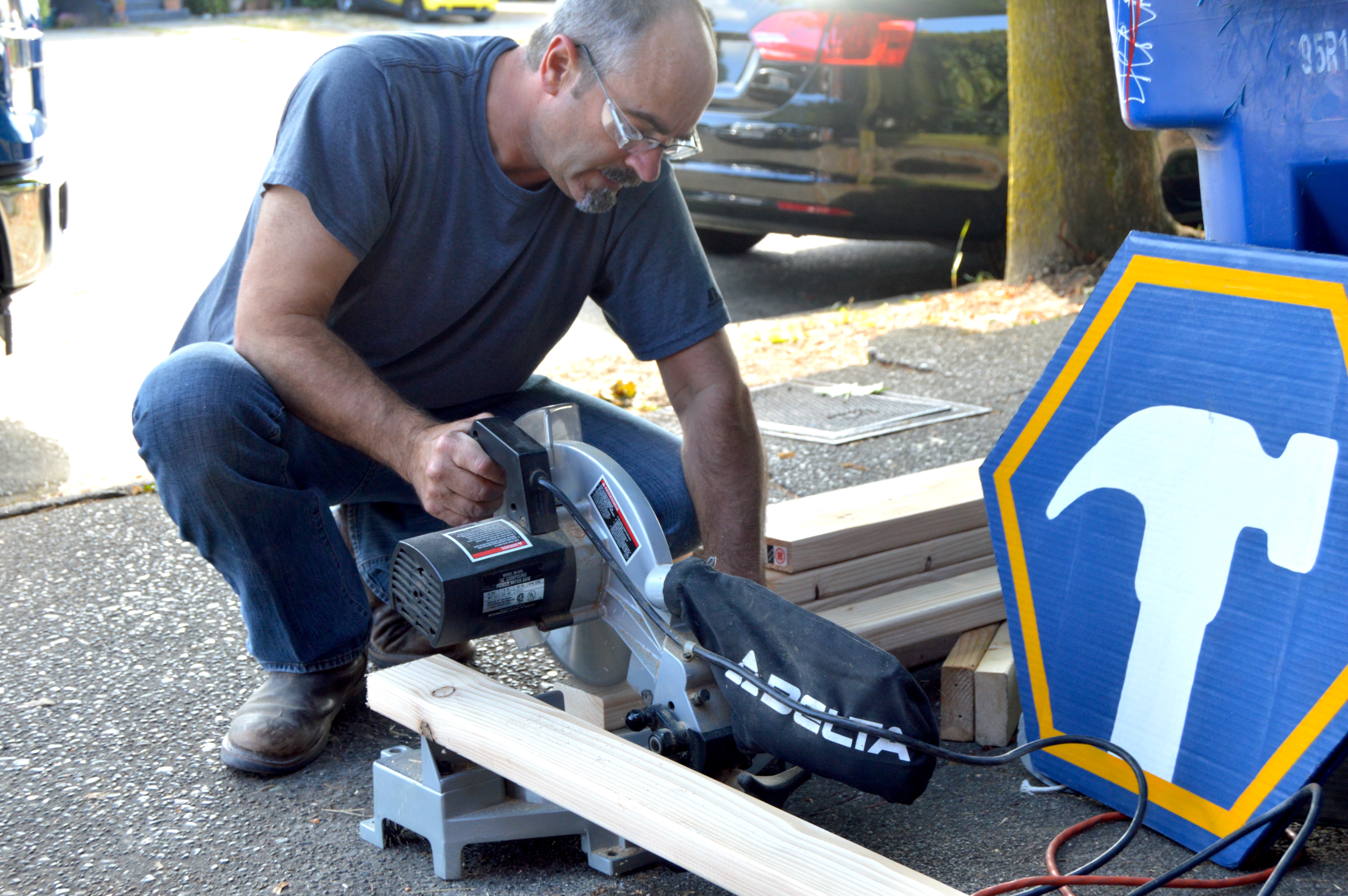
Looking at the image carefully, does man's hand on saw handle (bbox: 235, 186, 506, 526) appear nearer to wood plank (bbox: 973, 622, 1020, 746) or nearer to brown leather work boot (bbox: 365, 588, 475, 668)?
brown leather work boot (bbox: 365, 588, 475, 668)

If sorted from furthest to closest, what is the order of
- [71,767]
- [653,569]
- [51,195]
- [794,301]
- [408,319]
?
[794,301] → [51,195] → [408,319] → [71,767] → [653,569]

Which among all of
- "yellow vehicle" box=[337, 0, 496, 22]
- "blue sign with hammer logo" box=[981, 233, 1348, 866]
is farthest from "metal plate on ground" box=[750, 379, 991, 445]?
"yellow vehicle" box=[337, 0, 496, 22]

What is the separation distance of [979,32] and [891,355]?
6.02 ft

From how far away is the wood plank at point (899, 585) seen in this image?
98.1 inches

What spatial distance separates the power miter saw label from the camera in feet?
6.14

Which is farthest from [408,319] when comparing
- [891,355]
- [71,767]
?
[891,355]

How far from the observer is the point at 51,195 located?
3973mm

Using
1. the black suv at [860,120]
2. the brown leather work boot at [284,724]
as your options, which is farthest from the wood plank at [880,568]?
the black suv at [860,120]

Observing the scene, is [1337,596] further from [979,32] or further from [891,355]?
[979,32]

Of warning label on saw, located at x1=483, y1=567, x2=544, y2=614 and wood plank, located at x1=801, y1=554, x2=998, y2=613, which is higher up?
warning label on saw, located at x1=483, y1=567, x2=544, y2=614

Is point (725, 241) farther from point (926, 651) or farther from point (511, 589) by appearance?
point (511, 589)

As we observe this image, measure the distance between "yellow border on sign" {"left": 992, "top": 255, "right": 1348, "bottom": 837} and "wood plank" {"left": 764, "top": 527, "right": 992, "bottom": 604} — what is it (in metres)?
0.38

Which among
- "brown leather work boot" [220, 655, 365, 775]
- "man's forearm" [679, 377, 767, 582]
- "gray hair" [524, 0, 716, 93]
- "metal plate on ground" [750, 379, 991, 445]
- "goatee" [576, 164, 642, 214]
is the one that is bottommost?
"metal plate on ground" [750, 379, 991, 445]

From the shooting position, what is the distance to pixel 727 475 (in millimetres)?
2441
